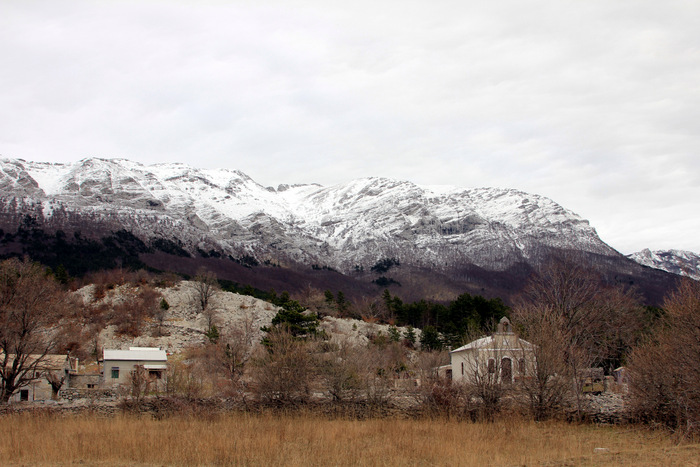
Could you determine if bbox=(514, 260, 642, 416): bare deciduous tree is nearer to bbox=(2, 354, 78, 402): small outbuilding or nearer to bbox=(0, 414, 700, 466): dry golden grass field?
bbox=(0, 414, 700, 466): dry golden grass field

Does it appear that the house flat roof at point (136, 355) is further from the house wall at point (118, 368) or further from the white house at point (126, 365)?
the house wall at point (118, 368)

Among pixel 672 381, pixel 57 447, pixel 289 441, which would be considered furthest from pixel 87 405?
pixel 672 381

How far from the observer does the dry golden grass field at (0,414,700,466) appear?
1614 cm

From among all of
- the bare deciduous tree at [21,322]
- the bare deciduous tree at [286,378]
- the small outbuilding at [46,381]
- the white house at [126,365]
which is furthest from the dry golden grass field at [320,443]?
the white house at [126,365]

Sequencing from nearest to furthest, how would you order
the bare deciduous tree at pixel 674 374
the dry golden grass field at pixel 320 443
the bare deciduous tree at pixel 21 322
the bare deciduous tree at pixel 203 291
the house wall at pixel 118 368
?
1. the dry golden grass field at pixel 320 443
2. the bare deciduous tree at pixel 674 374
3. the bare deciduous tree at pixel 21 322
4. the house wall at pixel 118 368
5. the bare deciduous tree at pixel 203 291

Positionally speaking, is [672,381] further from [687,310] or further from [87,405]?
[87,405]

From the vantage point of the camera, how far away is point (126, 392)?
34.2m

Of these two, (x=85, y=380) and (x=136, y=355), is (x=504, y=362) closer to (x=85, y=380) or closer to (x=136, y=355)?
(x=136, y=355)

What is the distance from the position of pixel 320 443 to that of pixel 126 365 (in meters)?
33.0

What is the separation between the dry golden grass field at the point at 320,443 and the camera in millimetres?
16141

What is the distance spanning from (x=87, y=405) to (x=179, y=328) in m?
42.2

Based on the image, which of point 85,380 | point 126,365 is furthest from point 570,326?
point 85,380

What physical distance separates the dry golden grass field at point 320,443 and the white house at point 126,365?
22.8 metres

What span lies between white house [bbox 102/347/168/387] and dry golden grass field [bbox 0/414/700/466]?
2280 cm
